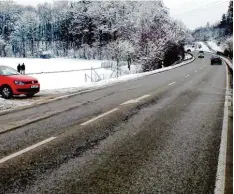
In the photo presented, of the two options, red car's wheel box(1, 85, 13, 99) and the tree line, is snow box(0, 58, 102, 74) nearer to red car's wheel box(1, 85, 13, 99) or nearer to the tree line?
the tree line

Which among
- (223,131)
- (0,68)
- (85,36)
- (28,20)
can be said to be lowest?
(223,131)

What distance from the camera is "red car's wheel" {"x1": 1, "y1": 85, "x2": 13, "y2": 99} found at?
45.3 ft

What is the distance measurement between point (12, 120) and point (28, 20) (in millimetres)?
126569

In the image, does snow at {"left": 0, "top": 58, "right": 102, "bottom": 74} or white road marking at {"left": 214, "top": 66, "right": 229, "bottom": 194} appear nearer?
white road marking at {"left": 214, "top": 66, "right": 229, "bottom": 194}

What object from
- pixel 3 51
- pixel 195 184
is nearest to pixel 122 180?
pixel 195 184

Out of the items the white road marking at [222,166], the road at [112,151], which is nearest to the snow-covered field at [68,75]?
the road at [112,151]

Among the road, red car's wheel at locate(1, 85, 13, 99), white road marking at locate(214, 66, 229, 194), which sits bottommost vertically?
white road marking at locate(214, 66, 229, 194)

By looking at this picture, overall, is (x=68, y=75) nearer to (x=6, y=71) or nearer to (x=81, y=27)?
(x=6, y=71)

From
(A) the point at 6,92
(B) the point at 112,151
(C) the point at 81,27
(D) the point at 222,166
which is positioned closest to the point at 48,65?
(C) the point at 81,27

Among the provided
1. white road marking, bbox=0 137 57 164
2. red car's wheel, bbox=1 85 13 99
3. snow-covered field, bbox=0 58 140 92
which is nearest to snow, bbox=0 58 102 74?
snow-covered field, bbox=0 58 140 92

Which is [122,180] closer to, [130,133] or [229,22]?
[130,133]

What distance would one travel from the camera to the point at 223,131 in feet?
25.7

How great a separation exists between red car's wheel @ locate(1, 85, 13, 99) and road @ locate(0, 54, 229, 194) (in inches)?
147

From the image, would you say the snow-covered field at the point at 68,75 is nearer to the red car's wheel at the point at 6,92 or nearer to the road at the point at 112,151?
the red car's wheel at the point at 6,92
